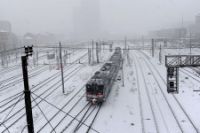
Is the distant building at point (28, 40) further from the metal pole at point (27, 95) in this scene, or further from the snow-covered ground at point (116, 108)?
the metal pole at point (27, 95)

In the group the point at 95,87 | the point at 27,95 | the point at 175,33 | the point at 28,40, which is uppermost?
the point at 175,33

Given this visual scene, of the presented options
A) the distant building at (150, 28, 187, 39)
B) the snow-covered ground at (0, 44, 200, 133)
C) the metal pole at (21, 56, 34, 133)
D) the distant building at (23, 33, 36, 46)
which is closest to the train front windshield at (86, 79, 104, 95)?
the snow-covered ground at (0, 44, 200, 133)

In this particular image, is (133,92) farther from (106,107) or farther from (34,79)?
(34,79)

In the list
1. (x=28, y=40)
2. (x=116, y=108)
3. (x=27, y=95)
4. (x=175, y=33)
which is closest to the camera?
(x=27, y=95)

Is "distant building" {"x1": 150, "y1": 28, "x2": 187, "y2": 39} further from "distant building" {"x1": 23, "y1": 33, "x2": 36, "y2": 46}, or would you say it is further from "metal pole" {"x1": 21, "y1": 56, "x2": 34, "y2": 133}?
"metal pole" {"x1": 21, "y1": 56, "x2": 34, "y2": 133}

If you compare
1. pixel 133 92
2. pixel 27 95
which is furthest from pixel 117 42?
pixel 27 95

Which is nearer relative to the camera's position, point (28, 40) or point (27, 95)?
point (27, 95)

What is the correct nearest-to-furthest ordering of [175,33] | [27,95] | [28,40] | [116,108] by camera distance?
[27,95]
[116,108]
[28,40]
[175,33]

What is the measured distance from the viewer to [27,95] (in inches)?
450

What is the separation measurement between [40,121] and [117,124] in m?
7.05

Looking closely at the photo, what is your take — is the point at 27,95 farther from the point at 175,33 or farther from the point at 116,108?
the point at 175,33

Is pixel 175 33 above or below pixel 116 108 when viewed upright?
above

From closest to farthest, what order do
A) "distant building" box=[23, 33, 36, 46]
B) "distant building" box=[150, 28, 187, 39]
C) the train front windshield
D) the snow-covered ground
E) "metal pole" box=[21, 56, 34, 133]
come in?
"metal pole" box=[21, 56, 34, 133] < the snow-covered ground < the train front windshield < "distant building" box=[23, 33, 36, 46] < "distant building" box=[150, 28, 187, 39]

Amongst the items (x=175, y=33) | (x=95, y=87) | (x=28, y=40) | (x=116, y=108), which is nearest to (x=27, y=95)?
(x=95, y=87)
